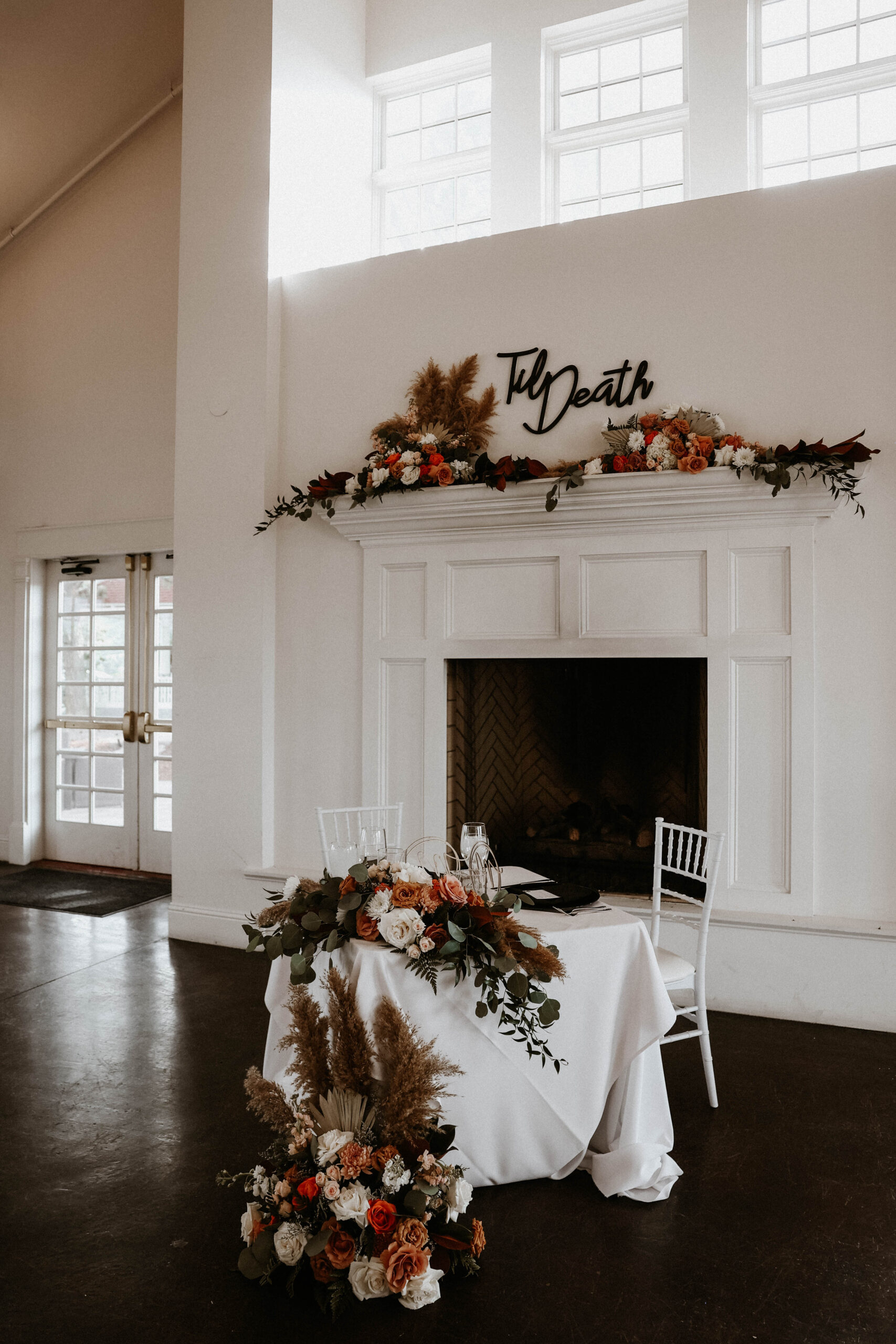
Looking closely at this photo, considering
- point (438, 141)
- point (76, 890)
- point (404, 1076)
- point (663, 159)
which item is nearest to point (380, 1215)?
point (404, 1076)

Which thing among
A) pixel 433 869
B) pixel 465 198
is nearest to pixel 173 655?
pixel 433 869

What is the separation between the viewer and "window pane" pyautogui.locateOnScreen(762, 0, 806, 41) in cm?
506

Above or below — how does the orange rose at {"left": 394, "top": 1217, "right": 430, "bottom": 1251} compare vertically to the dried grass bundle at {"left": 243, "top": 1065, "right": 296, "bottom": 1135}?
below

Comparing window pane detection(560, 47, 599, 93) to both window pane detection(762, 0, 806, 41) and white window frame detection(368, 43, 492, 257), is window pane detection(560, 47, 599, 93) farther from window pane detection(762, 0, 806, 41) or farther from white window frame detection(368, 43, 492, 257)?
window pane detection(762, 0, 806, 41)

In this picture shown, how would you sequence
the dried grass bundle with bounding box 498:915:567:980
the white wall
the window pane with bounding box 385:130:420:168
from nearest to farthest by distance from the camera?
the dried grass bundle with bounding box 498:915:567:980
the window pane with bounding box 385:130:420:168
the white wall

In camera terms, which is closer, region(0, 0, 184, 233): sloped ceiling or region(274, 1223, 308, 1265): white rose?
region(274, 1223, 308, 1265): white rose

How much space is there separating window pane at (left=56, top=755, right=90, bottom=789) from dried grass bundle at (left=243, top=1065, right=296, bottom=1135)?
5188 mm

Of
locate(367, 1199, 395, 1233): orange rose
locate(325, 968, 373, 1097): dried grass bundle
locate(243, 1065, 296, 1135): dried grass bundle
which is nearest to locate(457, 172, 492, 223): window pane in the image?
locate(325, 968, 373, 1097): dried grass bundle

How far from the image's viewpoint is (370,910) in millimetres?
2514

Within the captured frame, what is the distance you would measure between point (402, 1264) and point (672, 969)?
53.2 inches

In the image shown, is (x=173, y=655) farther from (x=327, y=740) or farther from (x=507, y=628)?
(x=507, y=628)

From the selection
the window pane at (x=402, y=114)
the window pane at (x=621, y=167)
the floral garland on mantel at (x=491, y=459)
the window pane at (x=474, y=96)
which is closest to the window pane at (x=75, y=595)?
the floral garland on mantel at (x=491, y=459)

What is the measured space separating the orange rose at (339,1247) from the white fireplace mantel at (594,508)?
3173 mm

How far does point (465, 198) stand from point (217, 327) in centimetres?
183
